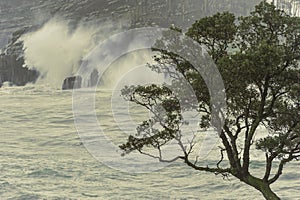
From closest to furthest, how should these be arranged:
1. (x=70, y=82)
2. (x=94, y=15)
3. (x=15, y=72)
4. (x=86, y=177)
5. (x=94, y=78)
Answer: (x=86, y=177), (x=94, y=78), (x=70, y=82), (x=15, y=72), (x=94, y=15)

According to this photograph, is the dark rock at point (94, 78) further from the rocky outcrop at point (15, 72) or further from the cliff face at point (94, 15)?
the rocky outcrop at point (15, 72)

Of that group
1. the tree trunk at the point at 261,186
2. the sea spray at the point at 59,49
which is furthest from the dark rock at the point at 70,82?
the tree trunk at the point at 261,186

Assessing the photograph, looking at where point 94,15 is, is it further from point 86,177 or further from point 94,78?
point 86,177

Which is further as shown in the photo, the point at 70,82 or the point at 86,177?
the point at 70,82

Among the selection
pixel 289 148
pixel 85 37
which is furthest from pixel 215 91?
pixel 85 37

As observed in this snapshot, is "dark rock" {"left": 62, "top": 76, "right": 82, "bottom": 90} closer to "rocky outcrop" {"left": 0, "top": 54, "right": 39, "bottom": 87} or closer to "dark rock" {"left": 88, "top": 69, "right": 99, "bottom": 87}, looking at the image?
"dark rock" {"left": 88, "top": 69, "right": 99, "bottom": 87}

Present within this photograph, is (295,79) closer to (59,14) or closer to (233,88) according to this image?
(233,88)

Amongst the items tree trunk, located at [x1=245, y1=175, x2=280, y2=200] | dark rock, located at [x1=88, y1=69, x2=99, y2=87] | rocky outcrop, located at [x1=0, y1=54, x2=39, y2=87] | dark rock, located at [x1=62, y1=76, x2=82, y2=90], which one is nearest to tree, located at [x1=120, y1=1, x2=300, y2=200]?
tree trunk, located at [x1=245, y1=175, x2=280, y2=200]

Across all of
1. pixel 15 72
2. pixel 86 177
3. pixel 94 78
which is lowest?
pixel 86 177

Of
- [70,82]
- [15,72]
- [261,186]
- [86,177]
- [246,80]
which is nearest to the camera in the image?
[246,80]

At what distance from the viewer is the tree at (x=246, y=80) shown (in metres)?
17.8

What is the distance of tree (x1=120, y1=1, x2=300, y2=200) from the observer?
58.3ft

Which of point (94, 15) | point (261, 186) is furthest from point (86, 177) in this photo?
point (94, 15)

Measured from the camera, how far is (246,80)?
18.2 metres
